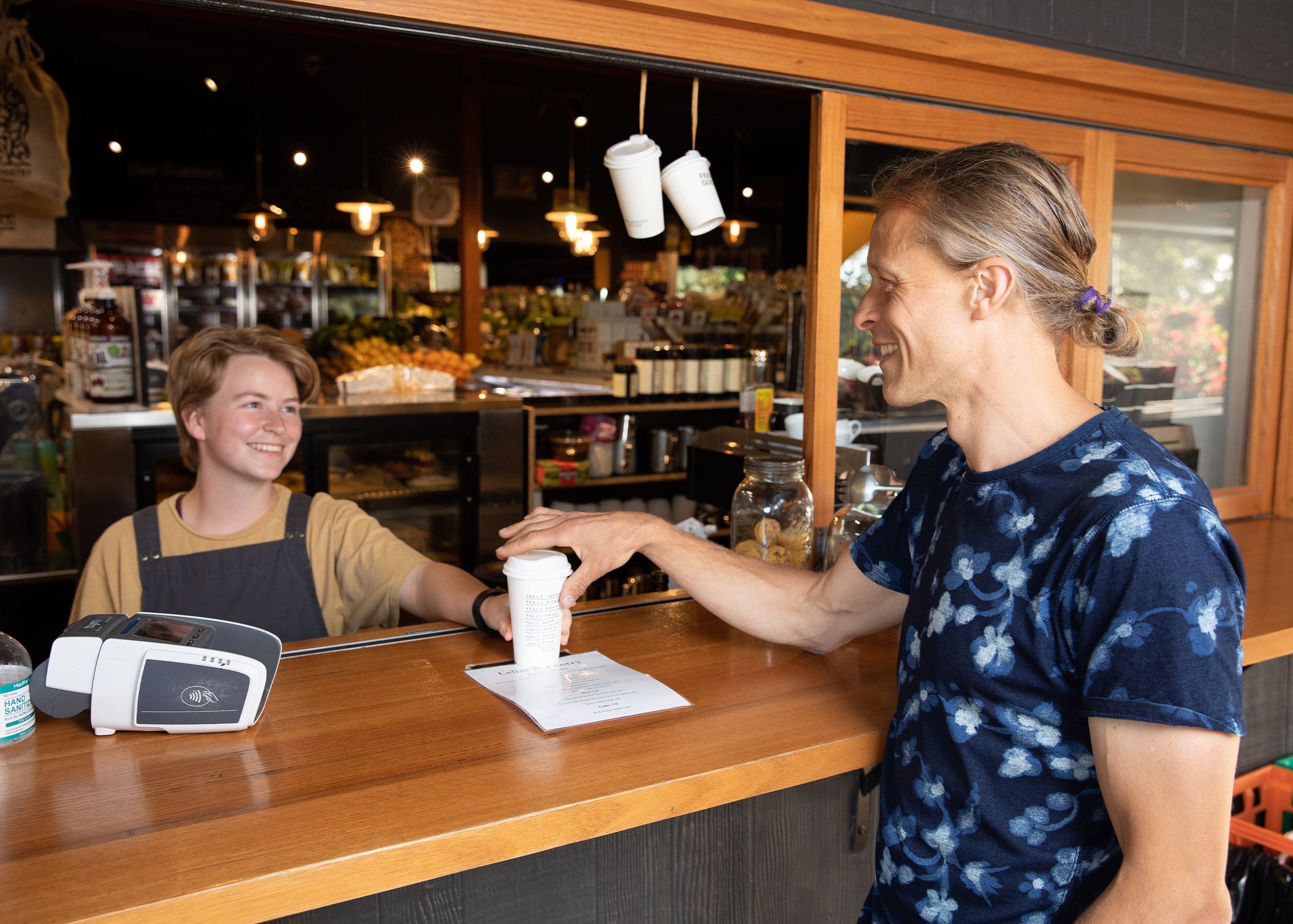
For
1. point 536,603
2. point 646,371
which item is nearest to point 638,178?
point 536,603

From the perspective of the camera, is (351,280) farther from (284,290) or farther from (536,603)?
(536,603)

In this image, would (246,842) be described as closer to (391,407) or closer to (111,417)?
(111,417)

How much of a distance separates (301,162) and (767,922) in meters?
8.09

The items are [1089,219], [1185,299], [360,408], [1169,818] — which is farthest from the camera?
[360,408]

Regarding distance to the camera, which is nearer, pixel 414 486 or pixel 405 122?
pixel 414 486

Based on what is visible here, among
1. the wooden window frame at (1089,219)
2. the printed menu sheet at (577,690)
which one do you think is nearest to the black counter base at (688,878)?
the printed menu sheet at (577,690)

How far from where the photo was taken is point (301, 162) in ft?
27.9

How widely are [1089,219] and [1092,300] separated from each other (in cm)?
135

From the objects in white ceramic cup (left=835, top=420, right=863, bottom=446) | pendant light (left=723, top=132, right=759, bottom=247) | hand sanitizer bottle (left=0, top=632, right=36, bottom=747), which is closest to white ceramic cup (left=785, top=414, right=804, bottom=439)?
white ceramic cup (left=835, top=420, right=863, bottom=446)

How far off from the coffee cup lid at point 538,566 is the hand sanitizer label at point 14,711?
0.70 meters

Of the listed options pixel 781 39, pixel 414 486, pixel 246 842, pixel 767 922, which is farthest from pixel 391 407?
Result: pixel 246 842

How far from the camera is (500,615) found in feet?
6.16

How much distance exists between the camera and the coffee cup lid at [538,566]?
1.62 meters

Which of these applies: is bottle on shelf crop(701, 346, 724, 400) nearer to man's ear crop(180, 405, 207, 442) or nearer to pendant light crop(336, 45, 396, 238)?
pendant light crop(336, 45, 396, 238)
